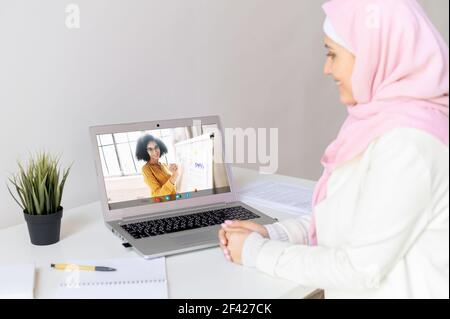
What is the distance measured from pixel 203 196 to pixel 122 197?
232mm

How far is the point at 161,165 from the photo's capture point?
151 centimetres

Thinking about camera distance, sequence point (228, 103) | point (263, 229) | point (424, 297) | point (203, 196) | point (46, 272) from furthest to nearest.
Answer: point (228, 103) → point (203, 196) → point (263, 229) → point (46, 272) → point (424, 297)

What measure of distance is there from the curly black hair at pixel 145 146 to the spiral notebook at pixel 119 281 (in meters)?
0.37

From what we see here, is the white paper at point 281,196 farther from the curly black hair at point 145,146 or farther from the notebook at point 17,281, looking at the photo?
the notebook at point 17,281

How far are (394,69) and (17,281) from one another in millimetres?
830

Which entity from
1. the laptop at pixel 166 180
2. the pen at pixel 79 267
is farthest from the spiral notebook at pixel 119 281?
the laptop at pixel 166 180

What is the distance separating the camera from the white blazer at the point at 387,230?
0.91 metres

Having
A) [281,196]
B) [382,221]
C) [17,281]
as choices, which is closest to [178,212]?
[281,196]

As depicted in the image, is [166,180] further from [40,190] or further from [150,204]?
[40,190]

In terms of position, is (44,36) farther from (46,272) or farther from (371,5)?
(371,5)

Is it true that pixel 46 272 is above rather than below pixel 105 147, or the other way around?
below
